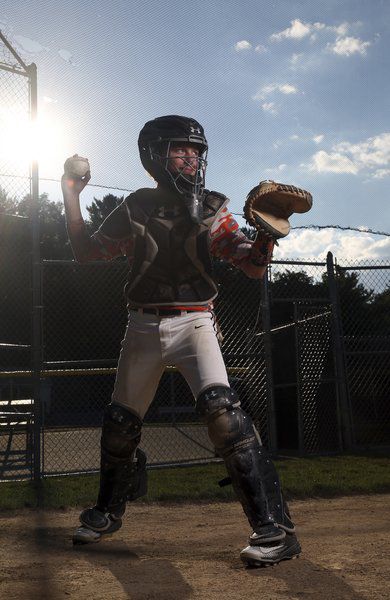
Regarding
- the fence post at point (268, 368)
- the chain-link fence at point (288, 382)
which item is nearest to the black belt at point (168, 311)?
the chain-link fence at point (288, 382)

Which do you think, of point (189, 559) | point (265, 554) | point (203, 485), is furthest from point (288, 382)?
point (265, 554)

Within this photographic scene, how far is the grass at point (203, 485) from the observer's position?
632cm

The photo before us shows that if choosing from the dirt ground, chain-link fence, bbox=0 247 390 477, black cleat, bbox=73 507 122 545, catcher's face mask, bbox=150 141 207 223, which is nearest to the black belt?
catcher's face mask, bbox=150 141 207 223

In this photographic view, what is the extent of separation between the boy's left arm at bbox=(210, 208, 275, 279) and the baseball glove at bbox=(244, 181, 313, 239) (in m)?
0.13

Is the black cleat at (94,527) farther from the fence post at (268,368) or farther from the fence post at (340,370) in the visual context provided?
the fence post at (340,370)

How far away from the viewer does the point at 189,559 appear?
4016 mm

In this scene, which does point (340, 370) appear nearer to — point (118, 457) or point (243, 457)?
point (118, 457)

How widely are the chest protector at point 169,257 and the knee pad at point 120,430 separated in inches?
22.7

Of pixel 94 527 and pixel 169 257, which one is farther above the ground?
pixel 169 257

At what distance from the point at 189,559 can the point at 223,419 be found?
1181 mm

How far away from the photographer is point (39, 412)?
24.4ft

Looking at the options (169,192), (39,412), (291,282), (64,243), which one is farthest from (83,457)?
(64,243)

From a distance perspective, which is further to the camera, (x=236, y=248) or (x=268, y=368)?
(x=268, y=368)

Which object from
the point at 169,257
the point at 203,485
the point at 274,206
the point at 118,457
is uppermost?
the point at 274,206
